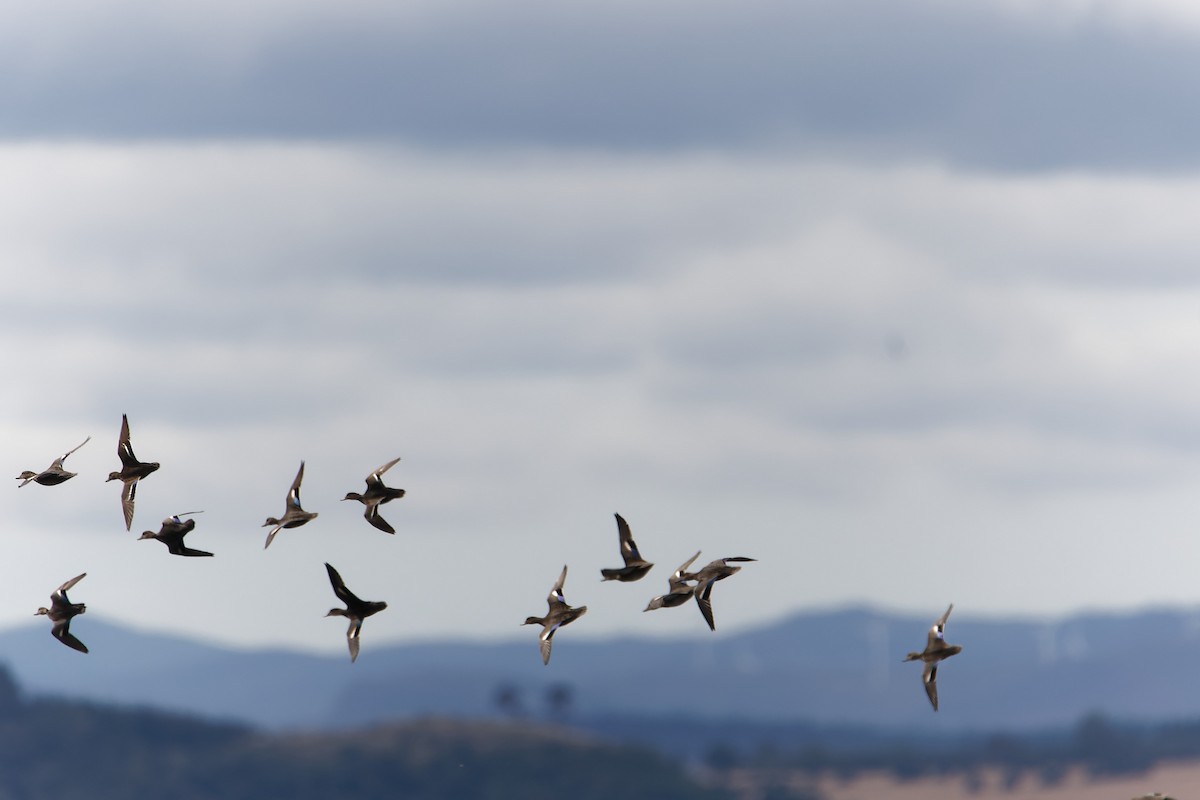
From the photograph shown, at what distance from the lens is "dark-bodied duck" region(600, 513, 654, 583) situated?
88.8m

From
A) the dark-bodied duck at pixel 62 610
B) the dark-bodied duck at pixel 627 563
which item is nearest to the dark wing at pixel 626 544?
the dark-bodied duck at pixel 627 563

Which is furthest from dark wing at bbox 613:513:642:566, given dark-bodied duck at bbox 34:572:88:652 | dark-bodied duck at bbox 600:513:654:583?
dark-bodied duck at bbox 34:572:88:652

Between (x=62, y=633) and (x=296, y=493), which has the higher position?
(x=296, y=493)

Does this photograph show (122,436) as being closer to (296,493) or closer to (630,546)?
(296,493)

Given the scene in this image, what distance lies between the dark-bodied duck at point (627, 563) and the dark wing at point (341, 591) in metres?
9.37

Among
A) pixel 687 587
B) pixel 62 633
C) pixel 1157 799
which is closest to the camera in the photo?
pixel 1157 799

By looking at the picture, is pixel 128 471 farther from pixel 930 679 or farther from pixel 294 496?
pixel 930 679

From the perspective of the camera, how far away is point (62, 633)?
275 ft

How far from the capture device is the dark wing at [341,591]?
83375mm

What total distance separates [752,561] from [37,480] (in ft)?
84.9

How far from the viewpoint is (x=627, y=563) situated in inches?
3536

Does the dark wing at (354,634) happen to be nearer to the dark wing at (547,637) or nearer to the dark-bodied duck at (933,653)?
the dark wing at (547,637)

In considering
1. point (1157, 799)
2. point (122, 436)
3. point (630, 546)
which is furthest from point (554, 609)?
point (1157, 799)

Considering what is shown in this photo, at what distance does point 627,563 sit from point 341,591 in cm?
1139
